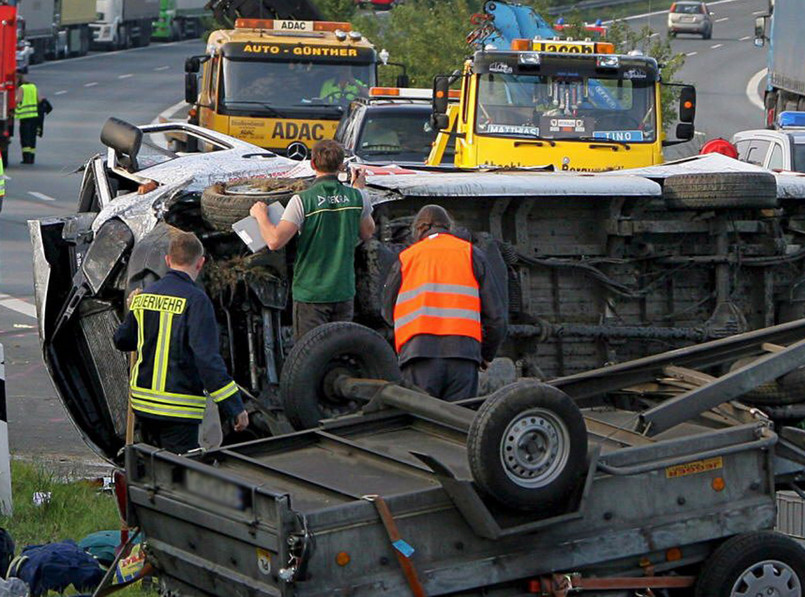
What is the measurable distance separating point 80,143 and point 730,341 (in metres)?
28.3

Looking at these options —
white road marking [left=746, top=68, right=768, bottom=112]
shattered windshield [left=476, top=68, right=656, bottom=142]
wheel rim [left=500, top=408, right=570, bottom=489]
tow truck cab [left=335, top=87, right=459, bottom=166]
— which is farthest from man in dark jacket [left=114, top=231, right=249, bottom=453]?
white road marking [left=746, top=68, right=768, bottom=112]

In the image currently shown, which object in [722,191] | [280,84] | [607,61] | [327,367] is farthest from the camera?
[280,84]

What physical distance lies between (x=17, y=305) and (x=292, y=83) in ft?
18.8

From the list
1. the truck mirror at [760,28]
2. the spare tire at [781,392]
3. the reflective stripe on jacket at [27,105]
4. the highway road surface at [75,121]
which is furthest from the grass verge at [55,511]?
the truck mirror at [760,28]

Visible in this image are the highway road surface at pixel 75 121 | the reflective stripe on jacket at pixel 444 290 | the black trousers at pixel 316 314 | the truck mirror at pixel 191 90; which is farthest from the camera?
the truck mirror at pixel 191 90

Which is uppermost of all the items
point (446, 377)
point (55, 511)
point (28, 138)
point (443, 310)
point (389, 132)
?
point (389, 132)

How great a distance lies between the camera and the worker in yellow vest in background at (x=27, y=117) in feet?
97.0

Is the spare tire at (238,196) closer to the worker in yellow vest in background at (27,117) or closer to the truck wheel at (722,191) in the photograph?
the truck wheel at (722,191)

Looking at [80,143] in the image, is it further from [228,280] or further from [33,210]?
[228,280]

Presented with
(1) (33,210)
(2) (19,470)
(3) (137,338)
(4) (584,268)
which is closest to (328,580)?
(3) (137,338)

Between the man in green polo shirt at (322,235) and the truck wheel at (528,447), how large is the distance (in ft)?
9.21

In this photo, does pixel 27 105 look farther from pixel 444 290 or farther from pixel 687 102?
pixel 444 290

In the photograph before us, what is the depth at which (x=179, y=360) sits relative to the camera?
24.0 feet

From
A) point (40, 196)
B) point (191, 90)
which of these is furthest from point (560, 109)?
point (40, 196)
